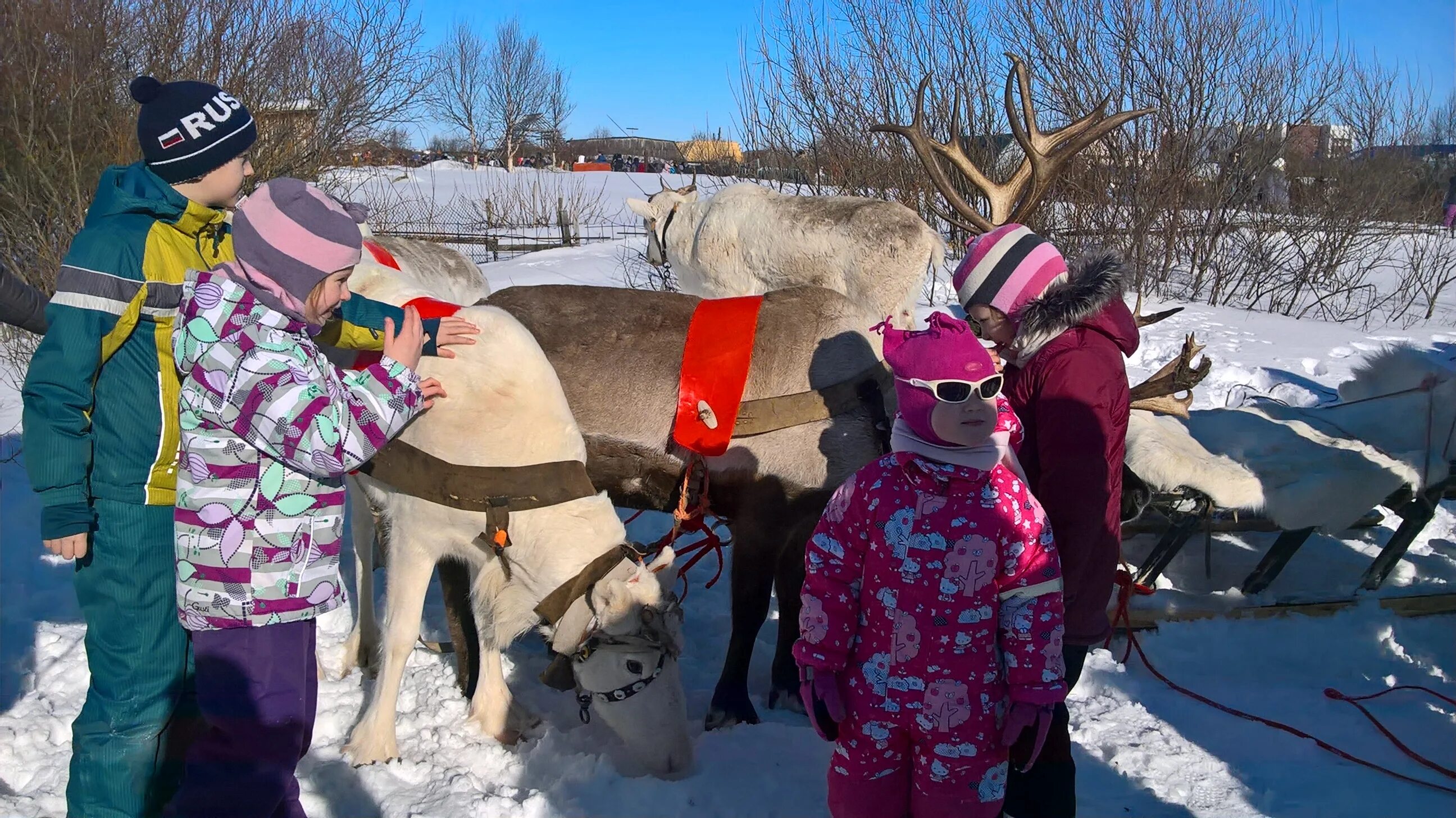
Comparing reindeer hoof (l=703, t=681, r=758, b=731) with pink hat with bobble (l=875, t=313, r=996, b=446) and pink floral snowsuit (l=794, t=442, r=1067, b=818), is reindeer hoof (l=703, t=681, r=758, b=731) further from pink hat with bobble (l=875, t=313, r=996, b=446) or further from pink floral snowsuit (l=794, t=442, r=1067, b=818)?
pink hat with bobble (l=875, t=313, r=996, b=446)

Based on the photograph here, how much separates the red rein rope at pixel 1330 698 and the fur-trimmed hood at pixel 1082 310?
0.93 m

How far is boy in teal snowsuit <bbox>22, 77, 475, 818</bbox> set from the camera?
83.4 inches

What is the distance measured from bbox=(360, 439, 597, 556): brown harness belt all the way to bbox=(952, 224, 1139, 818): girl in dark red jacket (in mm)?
1422

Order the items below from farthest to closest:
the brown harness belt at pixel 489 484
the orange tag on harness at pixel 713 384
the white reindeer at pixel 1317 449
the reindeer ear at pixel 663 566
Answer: the white reindeer at pixel 1317 449 < the orange tag on harness at pixel 713 384 < the reindeer ear at pixel 663 566 < the brown harness belt at pixel 489 484

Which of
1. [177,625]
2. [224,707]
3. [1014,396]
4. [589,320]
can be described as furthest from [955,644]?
[589,320]

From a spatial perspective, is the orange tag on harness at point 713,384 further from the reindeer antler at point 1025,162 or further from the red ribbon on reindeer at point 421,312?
the reindeer antler at point 1025,162

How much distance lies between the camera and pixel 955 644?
208 cm

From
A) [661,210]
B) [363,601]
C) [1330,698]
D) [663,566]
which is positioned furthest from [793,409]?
[661,210]

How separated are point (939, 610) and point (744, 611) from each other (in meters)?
1.72

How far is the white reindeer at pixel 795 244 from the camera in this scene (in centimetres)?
487

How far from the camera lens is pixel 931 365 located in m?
2.07

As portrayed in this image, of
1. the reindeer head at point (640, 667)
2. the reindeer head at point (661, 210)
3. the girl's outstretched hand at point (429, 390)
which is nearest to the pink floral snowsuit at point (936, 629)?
the reindeer head at point (640, 667)

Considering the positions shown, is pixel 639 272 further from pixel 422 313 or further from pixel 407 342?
pixel 407 342

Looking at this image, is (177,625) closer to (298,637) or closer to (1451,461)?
(298,637)
